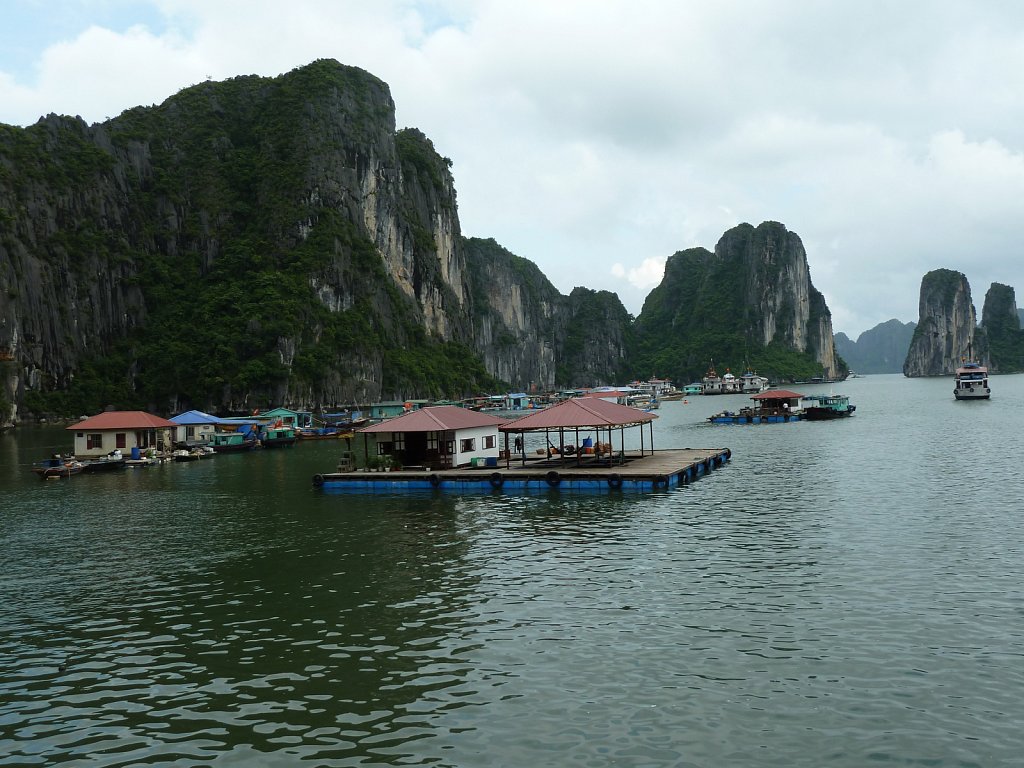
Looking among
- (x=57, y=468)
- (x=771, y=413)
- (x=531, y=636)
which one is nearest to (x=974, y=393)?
(x=771, y=413)

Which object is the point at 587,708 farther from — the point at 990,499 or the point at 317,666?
the point at 990,499

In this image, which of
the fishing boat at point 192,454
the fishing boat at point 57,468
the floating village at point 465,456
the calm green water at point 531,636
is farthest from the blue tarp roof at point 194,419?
the calm green water at point 531,636

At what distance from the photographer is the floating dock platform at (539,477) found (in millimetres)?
39906

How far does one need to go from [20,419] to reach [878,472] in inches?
5075

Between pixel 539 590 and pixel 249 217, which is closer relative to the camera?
pixel 539 590

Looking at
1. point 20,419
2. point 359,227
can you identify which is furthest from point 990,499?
point 359,227

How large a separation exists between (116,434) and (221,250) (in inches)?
4058

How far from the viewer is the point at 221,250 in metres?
158

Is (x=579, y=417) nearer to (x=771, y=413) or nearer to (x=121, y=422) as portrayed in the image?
(x=121, y=422)

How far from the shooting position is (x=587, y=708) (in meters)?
12.6

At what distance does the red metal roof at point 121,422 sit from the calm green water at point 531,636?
30886 mm

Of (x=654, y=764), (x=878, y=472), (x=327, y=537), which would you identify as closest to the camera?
(x=654, y=764)

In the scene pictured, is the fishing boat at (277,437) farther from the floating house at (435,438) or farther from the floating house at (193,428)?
the floating house at (435,438)

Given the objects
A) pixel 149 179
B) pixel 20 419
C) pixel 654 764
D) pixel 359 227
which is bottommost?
pixel 654 764
